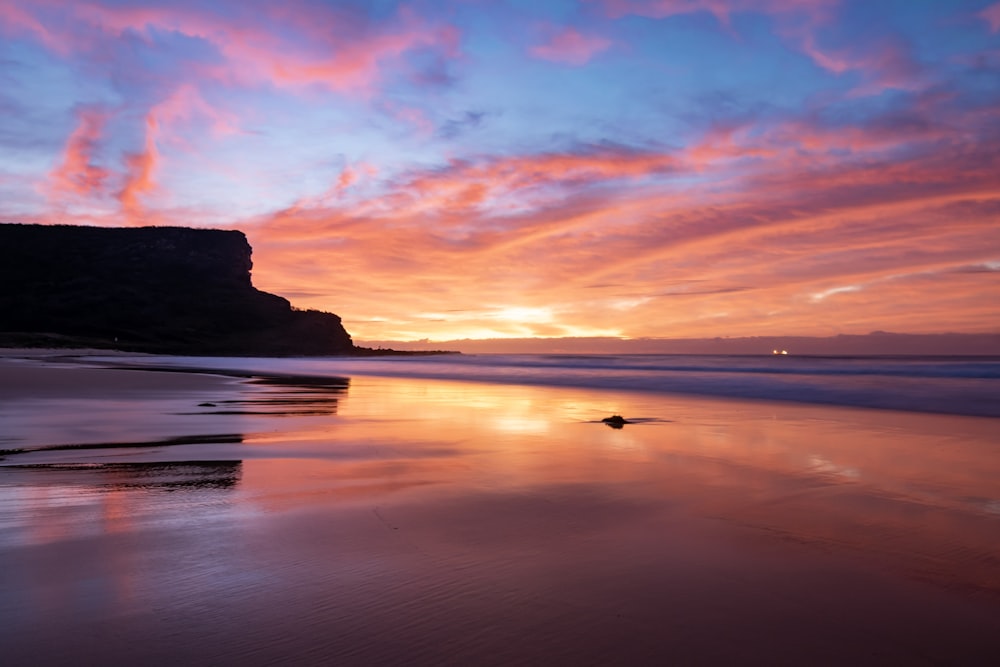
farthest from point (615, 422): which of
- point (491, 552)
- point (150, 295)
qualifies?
point (150, 295)

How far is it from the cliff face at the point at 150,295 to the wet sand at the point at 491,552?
81.6m

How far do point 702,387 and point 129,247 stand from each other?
374 feet

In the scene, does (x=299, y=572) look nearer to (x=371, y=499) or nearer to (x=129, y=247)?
(x=371, y=499)

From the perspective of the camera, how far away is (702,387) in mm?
22547

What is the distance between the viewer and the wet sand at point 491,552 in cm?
252

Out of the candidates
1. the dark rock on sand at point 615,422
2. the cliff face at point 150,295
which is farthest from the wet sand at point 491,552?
the cliff face at point 150,295

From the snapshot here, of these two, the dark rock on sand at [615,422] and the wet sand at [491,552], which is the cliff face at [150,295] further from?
the wet sand at [491,552]

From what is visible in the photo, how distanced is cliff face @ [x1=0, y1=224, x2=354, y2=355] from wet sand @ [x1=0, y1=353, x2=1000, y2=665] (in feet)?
268

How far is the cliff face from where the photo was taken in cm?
8838

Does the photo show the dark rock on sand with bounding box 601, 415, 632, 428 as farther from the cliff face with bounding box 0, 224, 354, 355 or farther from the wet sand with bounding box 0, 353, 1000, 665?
the cliff face with bounding box 0, 224, 354, 355

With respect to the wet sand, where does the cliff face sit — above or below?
above

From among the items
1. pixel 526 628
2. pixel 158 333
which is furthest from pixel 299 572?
pixel 158 333

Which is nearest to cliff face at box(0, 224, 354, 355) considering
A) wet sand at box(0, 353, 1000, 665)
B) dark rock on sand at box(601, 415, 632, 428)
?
dark rock on sand at box(601, 415, 632, 428)

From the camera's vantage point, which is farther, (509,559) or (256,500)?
(256,500)
